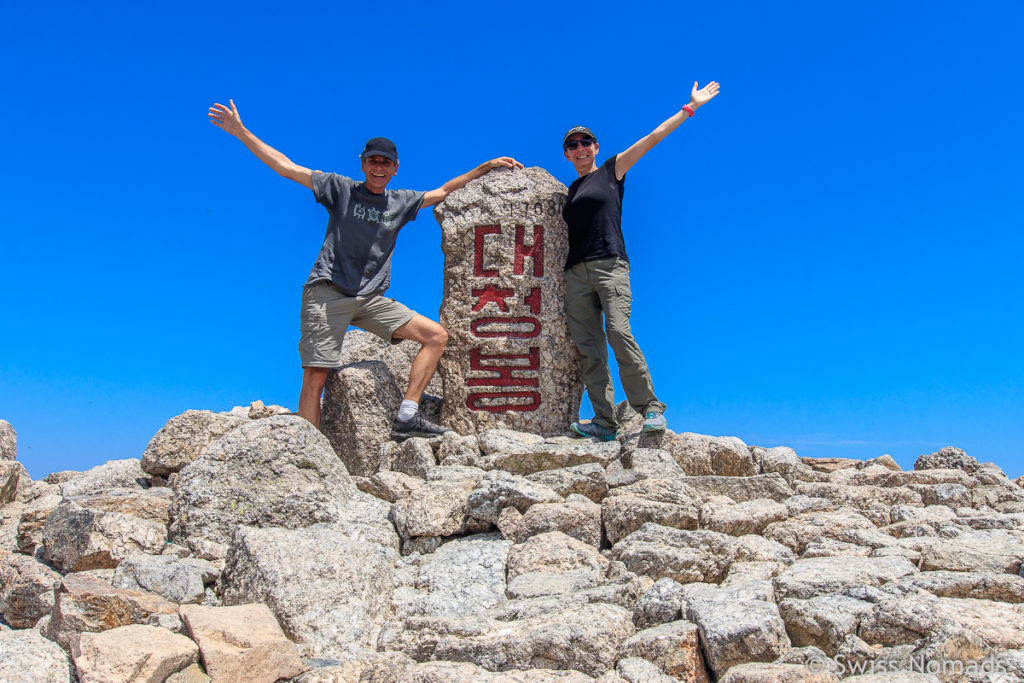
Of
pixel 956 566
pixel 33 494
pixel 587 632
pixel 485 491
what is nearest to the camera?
pixel 587 632

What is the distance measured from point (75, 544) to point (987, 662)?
6.41 metres

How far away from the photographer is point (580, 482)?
299 inches

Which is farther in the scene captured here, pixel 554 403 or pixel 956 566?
pixel 554 403

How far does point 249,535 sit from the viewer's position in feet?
20.6

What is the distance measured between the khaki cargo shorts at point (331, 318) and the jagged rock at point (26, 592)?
359 centimetres

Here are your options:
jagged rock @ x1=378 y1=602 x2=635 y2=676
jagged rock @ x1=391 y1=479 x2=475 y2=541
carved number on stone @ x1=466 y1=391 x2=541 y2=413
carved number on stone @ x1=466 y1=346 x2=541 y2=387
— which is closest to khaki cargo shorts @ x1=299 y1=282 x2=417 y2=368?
carved number on stone @ x1=466 y1=346 x2=541 y2=387

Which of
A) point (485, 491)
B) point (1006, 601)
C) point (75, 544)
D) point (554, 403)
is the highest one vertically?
point (554, 403)

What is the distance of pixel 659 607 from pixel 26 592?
186 inches

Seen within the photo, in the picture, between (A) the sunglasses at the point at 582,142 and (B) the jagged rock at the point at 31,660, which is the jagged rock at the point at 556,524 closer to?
(B) the jagged rock at the point at 31,660

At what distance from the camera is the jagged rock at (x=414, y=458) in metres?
8.59

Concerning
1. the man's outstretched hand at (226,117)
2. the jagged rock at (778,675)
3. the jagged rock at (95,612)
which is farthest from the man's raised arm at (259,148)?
the jagged rock at (778,675)

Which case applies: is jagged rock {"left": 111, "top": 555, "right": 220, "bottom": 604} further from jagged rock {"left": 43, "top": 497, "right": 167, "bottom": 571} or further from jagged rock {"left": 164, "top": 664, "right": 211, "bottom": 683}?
jagged rock {"left": 164, "top": 664, "right": 211, "bottom": 683}

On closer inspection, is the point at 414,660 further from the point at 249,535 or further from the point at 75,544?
the point at 75,544

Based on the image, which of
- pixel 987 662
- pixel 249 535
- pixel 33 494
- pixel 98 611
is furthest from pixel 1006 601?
pixel 33 494
